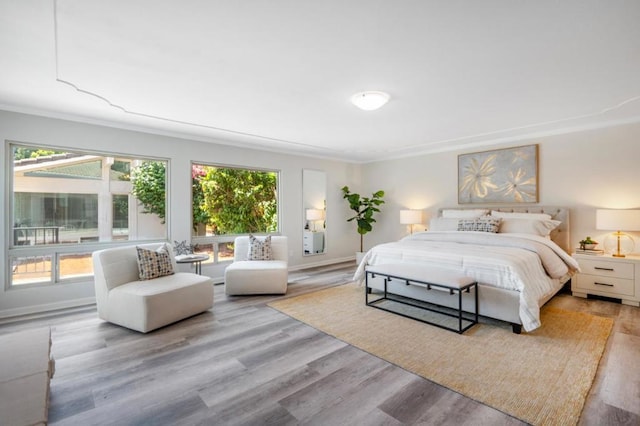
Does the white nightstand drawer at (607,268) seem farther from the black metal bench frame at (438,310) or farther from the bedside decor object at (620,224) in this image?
the black metal bench frame at (438,310)

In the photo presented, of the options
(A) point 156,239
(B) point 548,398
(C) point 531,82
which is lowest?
(B) point 548,398

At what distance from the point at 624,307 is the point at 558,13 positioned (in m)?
3.62

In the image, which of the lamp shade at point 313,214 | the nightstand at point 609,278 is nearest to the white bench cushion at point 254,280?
the lamp shade at point 313,214

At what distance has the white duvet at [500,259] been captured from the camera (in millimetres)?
2875

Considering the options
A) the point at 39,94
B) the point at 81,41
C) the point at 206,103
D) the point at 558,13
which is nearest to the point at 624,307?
the point at 558,13

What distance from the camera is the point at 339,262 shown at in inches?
267

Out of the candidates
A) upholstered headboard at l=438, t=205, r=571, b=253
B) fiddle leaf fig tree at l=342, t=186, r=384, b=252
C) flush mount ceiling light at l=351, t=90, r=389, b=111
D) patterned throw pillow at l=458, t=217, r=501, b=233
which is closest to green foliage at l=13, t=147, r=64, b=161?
flush mount ceiling light at l=351, t=90, r=389, b=111

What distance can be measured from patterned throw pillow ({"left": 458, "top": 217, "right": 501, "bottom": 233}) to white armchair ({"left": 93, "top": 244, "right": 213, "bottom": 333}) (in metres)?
3.80

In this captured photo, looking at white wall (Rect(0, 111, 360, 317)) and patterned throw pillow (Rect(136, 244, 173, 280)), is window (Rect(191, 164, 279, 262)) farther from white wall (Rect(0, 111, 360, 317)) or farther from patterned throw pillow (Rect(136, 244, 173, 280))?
patterned throw pillow (Rect(136, 244, 173, 280))

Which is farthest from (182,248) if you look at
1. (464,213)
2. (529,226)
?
(529,226)

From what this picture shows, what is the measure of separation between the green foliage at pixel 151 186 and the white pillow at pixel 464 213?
15.8ft

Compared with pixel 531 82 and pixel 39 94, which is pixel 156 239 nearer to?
pixel 39 94

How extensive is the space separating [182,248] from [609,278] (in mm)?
5774

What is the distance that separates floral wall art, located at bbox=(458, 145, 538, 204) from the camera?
4.73m
